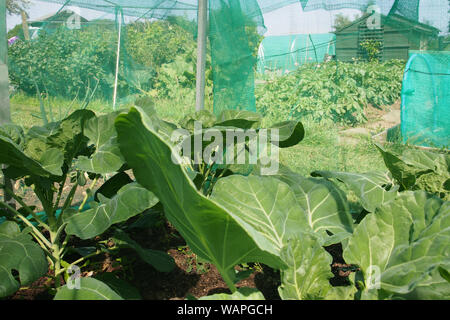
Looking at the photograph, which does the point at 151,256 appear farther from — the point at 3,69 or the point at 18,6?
the point at 18,6

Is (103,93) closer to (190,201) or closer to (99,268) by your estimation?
(99,268)

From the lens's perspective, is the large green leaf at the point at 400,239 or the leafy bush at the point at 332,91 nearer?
the large green leaf at the point at 400,239

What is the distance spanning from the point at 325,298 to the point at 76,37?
4.54 meters

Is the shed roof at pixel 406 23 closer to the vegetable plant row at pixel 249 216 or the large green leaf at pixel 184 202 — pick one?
the vegetable plant row at pixel 249 216

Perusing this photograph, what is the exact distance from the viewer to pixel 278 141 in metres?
1.67

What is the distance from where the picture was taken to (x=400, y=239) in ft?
3.10

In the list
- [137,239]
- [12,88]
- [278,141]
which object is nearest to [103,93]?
[12,88]

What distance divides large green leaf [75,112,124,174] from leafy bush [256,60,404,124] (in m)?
3.31

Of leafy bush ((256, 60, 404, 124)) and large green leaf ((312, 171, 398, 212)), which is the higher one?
leafy bush ((256, 60, 404, 124))

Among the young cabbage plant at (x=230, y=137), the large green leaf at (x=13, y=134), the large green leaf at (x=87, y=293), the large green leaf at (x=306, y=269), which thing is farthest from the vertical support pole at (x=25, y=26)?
the large green leaf at (x=306, y=269)

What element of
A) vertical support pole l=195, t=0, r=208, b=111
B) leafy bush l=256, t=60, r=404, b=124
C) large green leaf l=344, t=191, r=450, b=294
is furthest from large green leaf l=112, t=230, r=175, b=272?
leafy bush l=256, t=60, r=404, b=124

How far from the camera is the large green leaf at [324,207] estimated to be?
4.17ft

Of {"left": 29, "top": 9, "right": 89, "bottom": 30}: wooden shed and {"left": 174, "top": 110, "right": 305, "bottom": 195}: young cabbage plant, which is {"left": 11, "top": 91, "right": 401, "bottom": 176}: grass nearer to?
{"left": 29, "top": 9, "right": 89, "bottom": 30}: wooden shed

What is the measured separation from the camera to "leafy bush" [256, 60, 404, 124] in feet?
15.3
